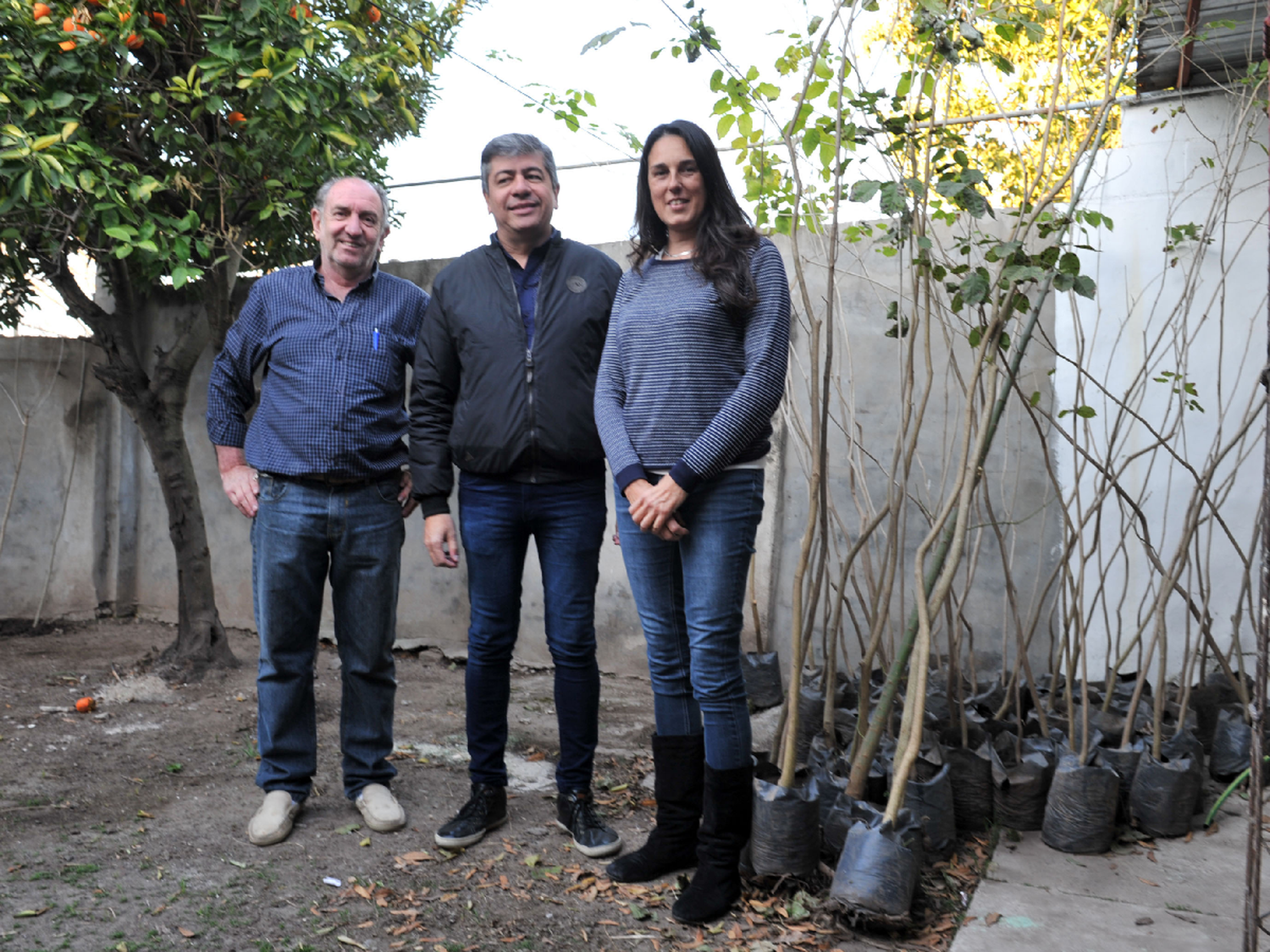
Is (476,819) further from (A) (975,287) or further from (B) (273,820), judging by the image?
(A) (975,287)

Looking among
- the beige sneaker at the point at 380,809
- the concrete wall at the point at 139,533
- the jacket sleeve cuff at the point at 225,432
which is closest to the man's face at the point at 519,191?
the jacket sleeve cuff at the point at 225,432

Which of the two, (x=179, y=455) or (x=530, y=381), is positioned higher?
(x=530, y=381)

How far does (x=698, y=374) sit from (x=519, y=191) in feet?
2.41

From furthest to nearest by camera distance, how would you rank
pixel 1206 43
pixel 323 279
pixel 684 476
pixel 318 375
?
1. pixel 1206 43
2. pixel 323 279
3. pixel 318 375
4. pixel 684 476

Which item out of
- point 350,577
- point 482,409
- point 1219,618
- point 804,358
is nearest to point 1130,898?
point 1219,618

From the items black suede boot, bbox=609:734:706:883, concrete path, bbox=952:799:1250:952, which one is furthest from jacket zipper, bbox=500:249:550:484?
concrete path, bbox=952:799:1250:952

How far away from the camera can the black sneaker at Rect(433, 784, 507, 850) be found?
8.34 ft

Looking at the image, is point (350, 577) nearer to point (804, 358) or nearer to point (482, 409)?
point (482, 409)

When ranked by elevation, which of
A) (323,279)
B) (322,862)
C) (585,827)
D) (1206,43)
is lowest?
(322,862)

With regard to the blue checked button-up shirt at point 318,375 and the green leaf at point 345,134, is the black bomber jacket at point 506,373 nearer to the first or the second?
the blue checked button-up shirt at point 318,375

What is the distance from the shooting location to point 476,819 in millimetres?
2588

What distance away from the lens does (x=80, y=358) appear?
556cm

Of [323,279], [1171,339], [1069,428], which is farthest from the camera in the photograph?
[1069,428]

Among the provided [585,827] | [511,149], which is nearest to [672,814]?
[585,827]
